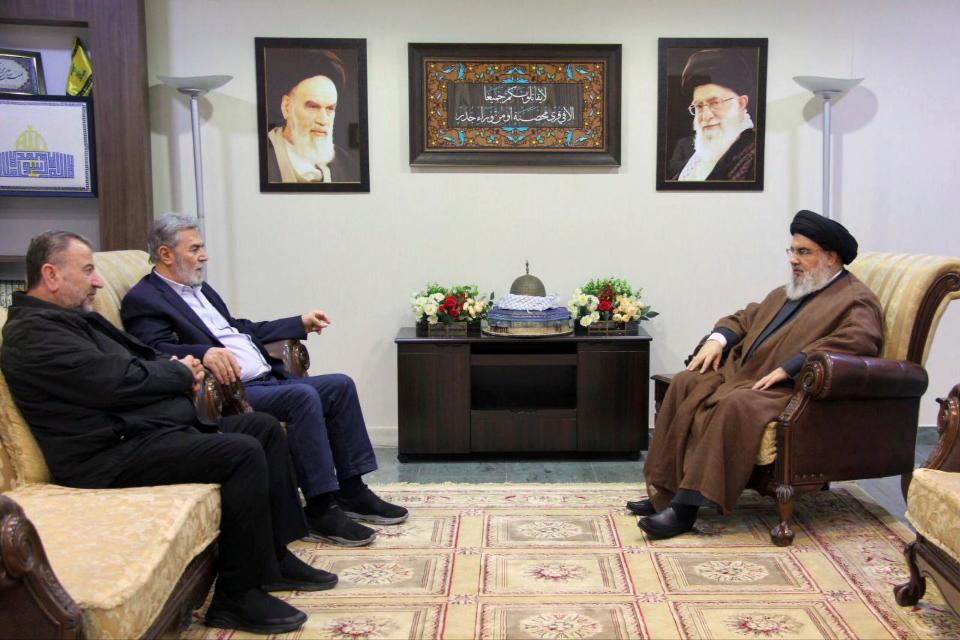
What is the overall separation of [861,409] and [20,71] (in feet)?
13.7

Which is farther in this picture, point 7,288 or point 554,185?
point 554,185

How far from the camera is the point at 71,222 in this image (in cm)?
478

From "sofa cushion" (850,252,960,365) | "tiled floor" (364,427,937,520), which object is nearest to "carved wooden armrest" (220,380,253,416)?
"tiled floor" (364,427,937,520)

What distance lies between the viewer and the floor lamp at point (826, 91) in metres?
4.41

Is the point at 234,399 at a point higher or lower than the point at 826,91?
lower

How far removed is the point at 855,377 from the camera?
3.33 meters

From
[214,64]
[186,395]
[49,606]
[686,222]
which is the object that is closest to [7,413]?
[186,395]

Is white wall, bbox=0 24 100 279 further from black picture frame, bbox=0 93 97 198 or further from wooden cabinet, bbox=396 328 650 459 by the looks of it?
wooden cabinet, bbox=396 328 650 459

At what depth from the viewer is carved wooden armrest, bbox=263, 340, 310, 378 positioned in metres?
3.84

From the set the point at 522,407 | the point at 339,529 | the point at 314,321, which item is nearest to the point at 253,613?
the point at 339,529

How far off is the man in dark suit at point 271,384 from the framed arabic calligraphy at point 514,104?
1609mm

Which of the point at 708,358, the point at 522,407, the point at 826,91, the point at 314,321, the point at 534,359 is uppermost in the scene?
the point at 826,91

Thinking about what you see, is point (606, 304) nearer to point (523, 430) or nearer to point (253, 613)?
point (523, 430)

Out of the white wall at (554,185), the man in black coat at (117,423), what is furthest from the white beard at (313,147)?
the man in black coat at (117,423)
